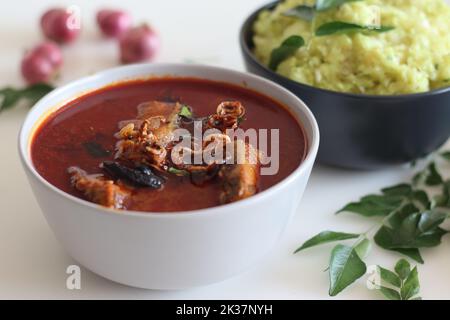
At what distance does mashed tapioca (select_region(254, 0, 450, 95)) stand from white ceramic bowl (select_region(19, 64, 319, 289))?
413 millimetres

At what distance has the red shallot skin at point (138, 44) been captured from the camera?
293cm

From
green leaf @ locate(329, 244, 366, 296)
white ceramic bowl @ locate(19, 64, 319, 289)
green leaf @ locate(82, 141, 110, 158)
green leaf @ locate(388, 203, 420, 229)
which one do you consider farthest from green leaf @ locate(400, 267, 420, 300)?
A: green leaf @ locate(82, 141, 110, 158)

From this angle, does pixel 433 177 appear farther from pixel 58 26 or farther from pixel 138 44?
pixel 58 26

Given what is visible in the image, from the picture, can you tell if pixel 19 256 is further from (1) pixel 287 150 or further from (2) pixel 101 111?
(1) pixel 287 150

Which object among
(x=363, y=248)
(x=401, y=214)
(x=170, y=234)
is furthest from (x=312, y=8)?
(x=170, y=234)

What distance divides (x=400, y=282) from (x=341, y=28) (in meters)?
0.83

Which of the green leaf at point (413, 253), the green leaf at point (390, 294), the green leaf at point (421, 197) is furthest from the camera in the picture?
the green leaf at point (421, 197)

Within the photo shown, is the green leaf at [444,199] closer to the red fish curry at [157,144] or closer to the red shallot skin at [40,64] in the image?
the red fish curry at [157,144]

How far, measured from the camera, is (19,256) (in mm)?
1958

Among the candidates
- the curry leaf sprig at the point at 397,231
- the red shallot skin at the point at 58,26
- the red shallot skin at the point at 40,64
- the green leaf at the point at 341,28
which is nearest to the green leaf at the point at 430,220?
the curry leaf sprig at the point at 397,231

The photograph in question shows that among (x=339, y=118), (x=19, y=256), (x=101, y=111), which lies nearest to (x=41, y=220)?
(x=19, y=256)

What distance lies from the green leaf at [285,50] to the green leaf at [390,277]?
0.79 meters

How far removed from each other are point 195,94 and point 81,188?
0.60m

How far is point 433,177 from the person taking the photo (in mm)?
2307
